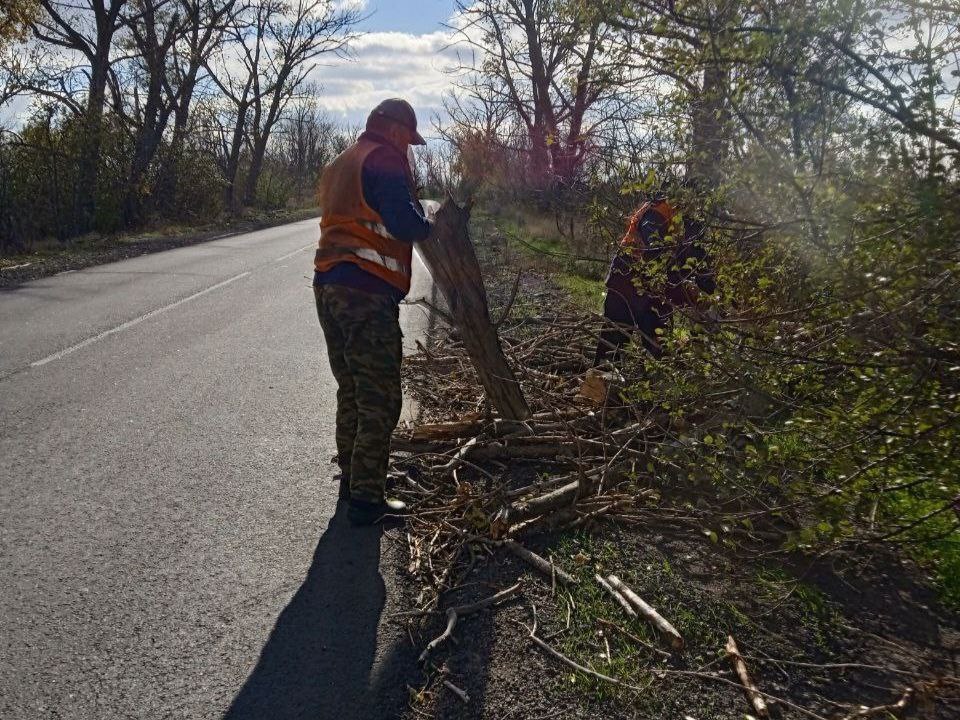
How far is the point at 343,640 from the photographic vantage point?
3.10 metres

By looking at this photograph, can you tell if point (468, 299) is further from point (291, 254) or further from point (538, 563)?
point (291, 254)

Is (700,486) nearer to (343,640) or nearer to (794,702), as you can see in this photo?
(794,702)

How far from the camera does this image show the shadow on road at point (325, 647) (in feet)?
8.87

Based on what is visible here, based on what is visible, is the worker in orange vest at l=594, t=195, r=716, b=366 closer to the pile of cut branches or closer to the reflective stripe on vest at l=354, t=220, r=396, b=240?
the pile of cut branches

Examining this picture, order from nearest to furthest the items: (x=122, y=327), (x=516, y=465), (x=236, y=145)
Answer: (x=516, y=465) → (x=122, y=327) → (x=236, y=145)

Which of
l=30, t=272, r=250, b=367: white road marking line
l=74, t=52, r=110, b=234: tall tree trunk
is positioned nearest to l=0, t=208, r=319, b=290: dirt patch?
l=74, t=52, r=110, b=234: tall tree trunk

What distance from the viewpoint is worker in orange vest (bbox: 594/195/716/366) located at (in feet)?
11.3

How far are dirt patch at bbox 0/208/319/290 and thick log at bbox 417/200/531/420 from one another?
1017cm

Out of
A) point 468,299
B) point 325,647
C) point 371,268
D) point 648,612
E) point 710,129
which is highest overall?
point 710,129

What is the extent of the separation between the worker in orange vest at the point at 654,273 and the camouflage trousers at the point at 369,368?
1.24 metres

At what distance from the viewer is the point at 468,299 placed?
4789mm

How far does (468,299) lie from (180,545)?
2.08 metres

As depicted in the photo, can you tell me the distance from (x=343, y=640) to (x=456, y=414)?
2.65 metres

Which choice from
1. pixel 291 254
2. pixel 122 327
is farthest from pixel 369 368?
pixel 291 254
